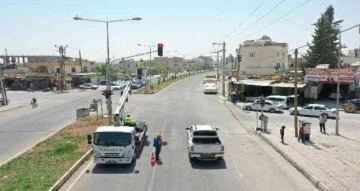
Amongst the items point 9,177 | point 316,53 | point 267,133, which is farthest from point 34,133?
point 316,53

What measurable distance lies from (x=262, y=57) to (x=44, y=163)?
3799 inches

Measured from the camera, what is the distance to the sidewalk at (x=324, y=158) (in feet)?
58.5

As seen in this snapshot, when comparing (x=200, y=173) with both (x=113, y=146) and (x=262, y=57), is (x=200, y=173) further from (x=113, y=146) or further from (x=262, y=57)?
(x=262, y=57)

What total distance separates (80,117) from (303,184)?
28.1 m

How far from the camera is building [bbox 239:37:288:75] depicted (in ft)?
367

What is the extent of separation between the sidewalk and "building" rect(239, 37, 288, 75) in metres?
81.2

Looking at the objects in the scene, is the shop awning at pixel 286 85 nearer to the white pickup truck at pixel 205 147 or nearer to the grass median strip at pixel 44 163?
the grass median strip at pixel 44 163

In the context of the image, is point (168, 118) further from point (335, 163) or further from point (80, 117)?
point (335, 163)

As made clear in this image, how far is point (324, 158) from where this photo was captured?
878 inches

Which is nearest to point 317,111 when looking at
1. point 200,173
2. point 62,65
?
point 200,173

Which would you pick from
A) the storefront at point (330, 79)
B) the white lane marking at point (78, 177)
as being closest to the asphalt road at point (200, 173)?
the white lane marking at point (78, 177)

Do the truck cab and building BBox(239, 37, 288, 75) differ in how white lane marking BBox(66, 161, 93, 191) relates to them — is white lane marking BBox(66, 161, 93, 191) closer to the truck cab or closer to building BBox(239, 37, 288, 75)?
the truck cab

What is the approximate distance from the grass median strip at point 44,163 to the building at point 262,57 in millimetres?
86970

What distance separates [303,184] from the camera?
711 inches
